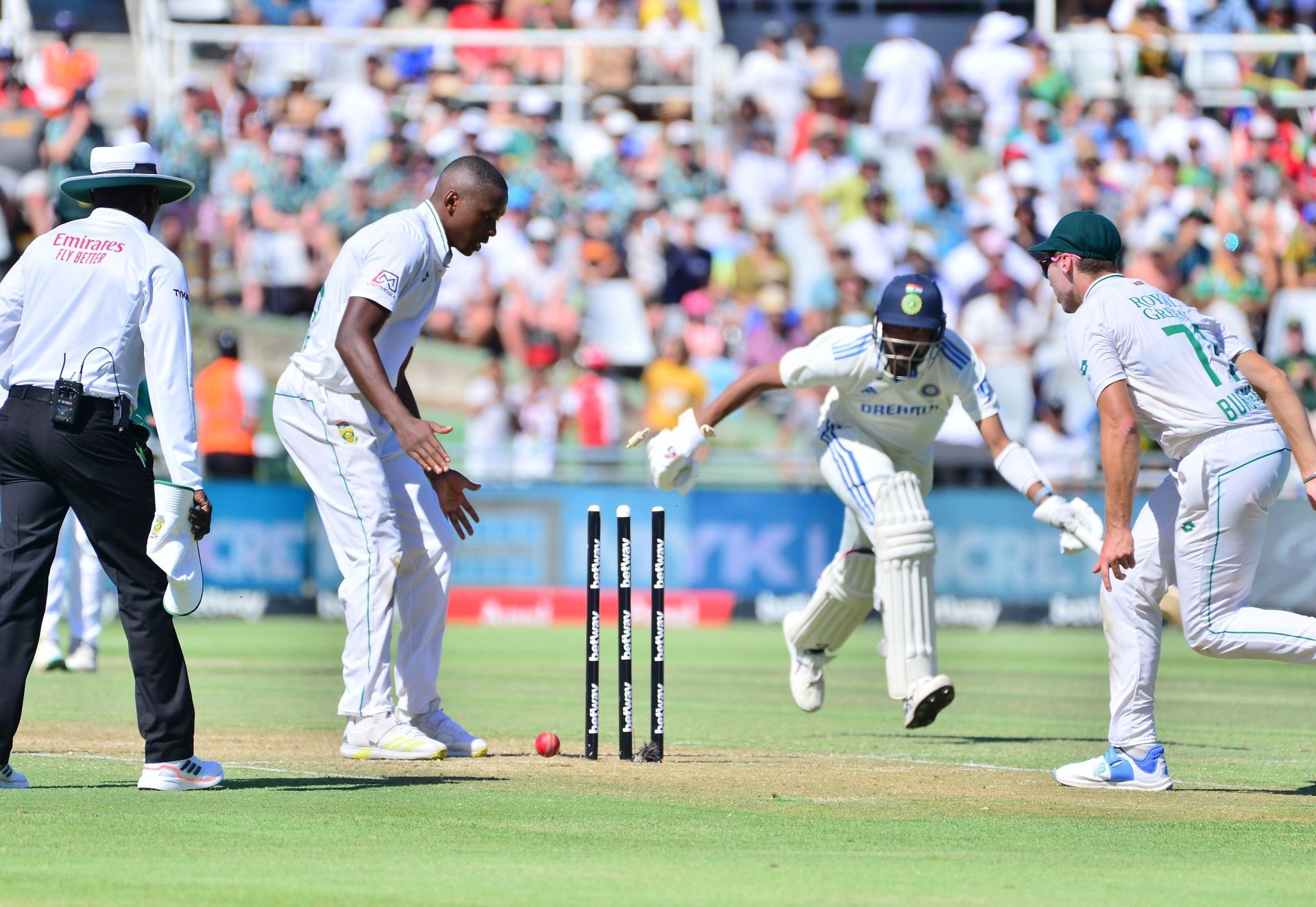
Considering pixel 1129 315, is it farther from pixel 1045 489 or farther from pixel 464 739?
pixel 464 739

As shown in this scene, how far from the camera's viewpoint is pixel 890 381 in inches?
423

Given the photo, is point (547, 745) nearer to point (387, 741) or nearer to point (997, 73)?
point (387, 741)

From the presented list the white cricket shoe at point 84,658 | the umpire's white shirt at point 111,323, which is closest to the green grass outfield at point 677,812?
the white cricket shoe at point 84,658

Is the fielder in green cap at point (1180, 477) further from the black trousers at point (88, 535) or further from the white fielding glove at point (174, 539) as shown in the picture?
the black trousers at point (88, 535)

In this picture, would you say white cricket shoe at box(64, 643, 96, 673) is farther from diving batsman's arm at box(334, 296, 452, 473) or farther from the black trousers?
the black trousers

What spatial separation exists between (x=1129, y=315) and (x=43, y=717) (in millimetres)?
6421

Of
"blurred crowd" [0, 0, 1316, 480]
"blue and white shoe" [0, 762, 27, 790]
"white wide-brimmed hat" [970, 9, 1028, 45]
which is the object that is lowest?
"blue and white shoe" [0, 762, 27, 790]

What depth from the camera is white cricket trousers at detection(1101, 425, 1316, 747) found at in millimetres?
8258

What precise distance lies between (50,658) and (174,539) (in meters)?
7.79

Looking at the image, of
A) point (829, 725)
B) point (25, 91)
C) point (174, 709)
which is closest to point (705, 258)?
point (25, 91)

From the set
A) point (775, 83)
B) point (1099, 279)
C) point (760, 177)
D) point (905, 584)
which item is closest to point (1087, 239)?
point (1099, 279)

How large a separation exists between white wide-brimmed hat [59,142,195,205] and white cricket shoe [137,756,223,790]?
2.19 metres

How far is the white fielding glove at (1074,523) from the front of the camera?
9398 mm

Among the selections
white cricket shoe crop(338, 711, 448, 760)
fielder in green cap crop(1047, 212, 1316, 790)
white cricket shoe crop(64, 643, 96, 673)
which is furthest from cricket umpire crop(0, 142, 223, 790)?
white cricket shoe crop(64, 643, 96, 673)
